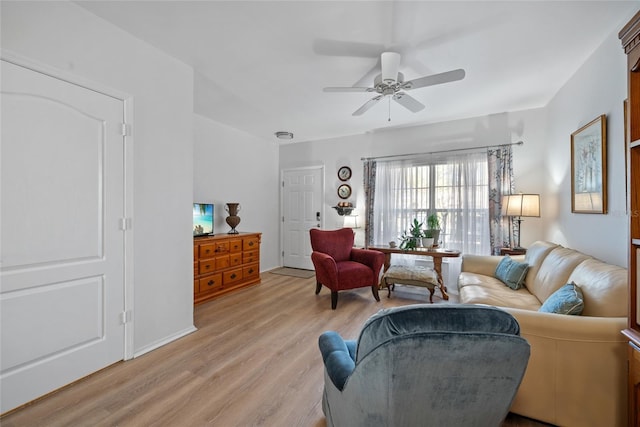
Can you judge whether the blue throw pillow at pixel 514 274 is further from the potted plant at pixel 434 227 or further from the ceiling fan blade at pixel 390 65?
the ceiling fan blade at pixel 390 65

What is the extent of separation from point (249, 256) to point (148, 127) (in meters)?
2.53

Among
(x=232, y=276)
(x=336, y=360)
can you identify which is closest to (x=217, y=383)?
(x=336, y=360)

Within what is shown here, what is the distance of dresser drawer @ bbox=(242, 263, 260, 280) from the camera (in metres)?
4.34

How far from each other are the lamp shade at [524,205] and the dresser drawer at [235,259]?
3.78m

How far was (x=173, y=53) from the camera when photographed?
2467 millimetres

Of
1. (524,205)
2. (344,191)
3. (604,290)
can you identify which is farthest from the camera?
(344,191)

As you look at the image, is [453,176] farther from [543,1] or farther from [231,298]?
[231,298]

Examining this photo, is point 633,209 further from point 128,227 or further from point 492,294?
point 128,227

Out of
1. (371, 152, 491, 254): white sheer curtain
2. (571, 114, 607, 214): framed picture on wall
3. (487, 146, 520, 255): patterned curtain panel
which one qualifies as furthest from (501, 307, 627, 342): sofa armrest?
(371, 152, 491, 254): white sheer curtain

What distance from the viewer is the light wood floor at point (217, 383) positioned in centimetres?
162

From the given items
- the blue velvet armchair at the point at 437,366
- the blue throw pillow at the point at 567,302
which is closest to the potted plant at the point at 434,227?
the blue throw pillow at the point at 567,302

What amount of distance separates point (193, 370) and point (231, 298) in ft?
5.64

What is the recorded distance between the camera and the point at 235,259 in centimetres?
416

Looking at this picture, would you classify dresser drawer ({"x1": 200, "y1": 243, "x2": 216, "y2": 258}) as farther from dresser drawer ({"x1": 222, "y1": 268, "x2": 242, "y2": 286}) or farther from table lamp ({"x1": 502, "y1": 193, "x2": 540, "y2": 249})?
table lamp ({"x1": 502, "y1": 193, "x2": 540, "y2": 249})
